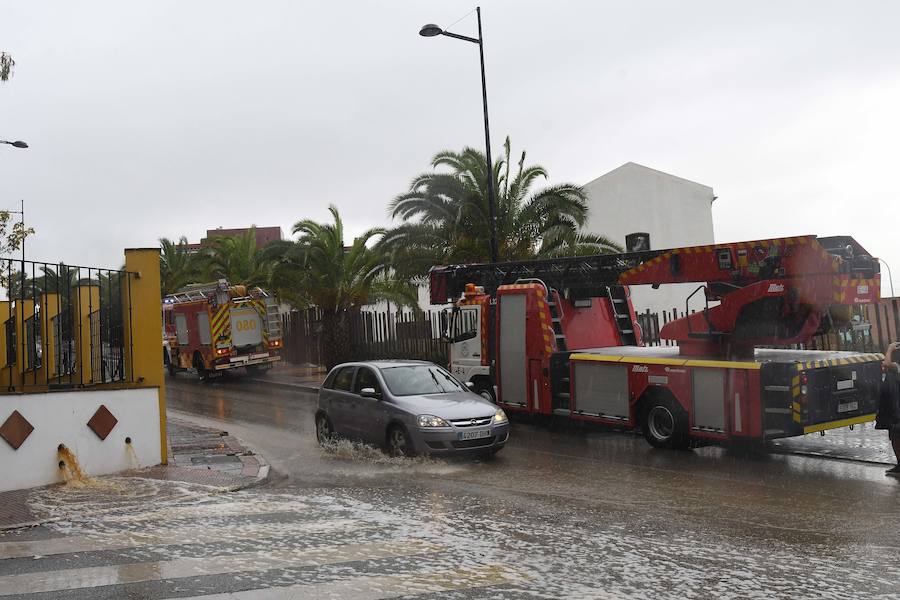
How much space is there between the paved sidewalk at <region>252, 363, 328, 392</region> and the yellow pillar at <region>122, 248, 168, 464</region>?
13.2m

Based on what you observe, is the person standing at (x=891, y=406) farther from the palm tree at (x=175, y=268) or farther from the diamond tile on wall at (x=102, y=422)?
the palm tree at (x=175, y=268)

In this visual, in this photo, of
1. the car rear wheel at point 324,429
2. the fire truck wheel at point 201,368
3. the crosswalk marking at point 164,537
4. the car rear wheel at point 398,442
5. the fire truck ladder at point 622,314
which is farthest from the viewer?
the fire truck wheel at point 201,368

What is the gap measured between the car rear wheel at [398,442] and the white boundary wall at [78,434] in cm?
309

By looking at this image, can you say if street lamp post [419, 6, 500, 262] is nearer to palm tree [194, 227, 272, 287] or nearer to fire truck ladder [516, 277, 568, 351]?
fire truck ladder [516, 277, 568, 351]

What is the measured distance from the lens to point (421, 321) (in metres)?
27.2

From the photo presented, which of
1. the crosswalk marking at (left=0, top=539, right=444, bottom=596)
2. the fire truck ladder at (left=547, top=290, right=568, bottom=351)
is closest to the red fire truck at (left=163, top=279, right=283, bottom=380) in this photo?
the fire truck ladder at (left=547, top=290, right=568, bottom=351)

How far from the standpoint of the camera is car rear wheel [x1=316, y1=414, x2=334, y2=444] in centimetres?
1334

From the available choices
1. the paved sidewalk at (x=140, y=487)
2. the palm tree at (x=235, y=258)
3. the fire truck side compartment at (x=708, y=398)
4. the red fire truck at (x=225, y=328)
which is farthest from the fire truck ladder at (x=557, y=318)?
the palm tree at (x=235, y=258)

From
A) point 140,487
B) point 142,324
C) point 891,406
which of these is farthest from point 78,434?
point 891,406

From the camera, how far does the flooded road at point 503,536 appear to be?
5715 millimetres

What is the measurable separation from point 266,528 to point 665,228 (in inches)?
1527

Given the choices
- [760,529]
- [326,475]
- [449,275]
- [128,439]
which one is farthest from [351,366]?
[760,529]

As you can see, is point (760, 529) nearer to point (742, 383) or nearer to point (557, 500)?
point (557, 500)

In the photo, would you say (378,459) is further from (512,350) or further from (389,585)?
(389,585)
